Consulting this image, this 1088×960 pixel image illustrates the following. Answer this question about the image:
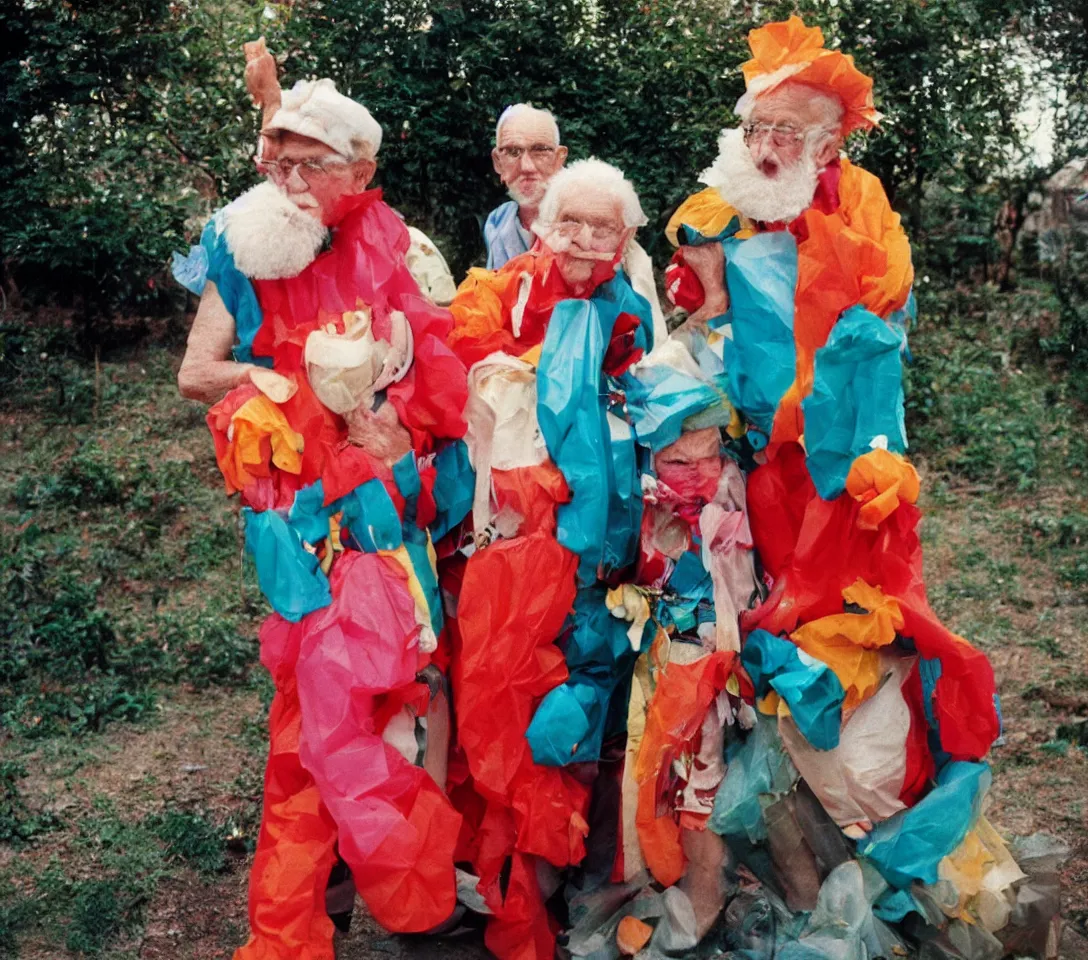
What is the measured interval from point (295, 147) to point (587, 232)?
777mm

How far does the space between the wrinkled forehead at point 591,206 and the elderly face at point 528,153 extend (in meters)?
1.13

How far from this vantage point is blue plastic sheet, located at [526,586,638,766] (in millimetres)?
3791

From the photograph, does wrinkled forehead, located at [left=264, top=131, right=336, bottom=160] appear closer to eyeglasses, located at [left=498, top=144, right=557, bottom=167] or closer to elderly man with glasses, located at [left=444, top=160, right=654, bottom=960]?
elderly man with glasses, located at [left=444, top=160, right=654, bottom=960]

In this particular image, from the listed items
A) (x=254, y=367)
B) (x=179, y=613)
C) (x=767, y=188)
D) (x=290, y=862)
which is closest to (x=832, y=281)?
(x=767, y=188)

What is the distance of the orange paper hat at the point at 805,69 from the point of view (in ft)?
12.2

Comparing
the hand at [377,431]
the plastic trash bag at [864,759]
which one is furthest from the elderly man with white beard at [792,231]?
the hand at [377,431]

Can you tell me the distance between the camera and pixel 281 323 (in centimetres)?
386

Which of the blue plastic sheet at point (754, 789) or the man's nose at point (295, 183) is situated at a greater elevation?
the man's nose at point (295, 183)

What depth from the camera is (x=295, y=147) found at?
378 cm

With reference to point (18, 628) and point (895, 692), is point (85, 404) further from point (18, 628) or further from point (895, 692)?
point (895, 692)

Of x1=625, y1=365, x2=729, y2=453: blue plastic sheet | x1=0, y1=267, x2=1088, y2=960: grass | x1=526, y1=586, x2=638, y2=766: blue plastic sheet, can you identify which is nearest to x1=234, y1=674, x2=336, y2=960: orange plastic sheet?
x1=526, y1=586, x2=638, y2=766: blue plastic sheet

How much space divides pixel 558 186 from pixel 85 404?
5.25 m

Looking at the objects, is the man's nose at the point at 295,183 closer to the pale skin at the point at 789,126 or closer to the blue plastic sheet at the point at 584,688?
the pale skin at the point at 789,126

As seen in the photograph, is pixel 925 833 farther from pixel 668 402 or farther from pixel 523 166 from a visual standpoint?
pixel 523 166
